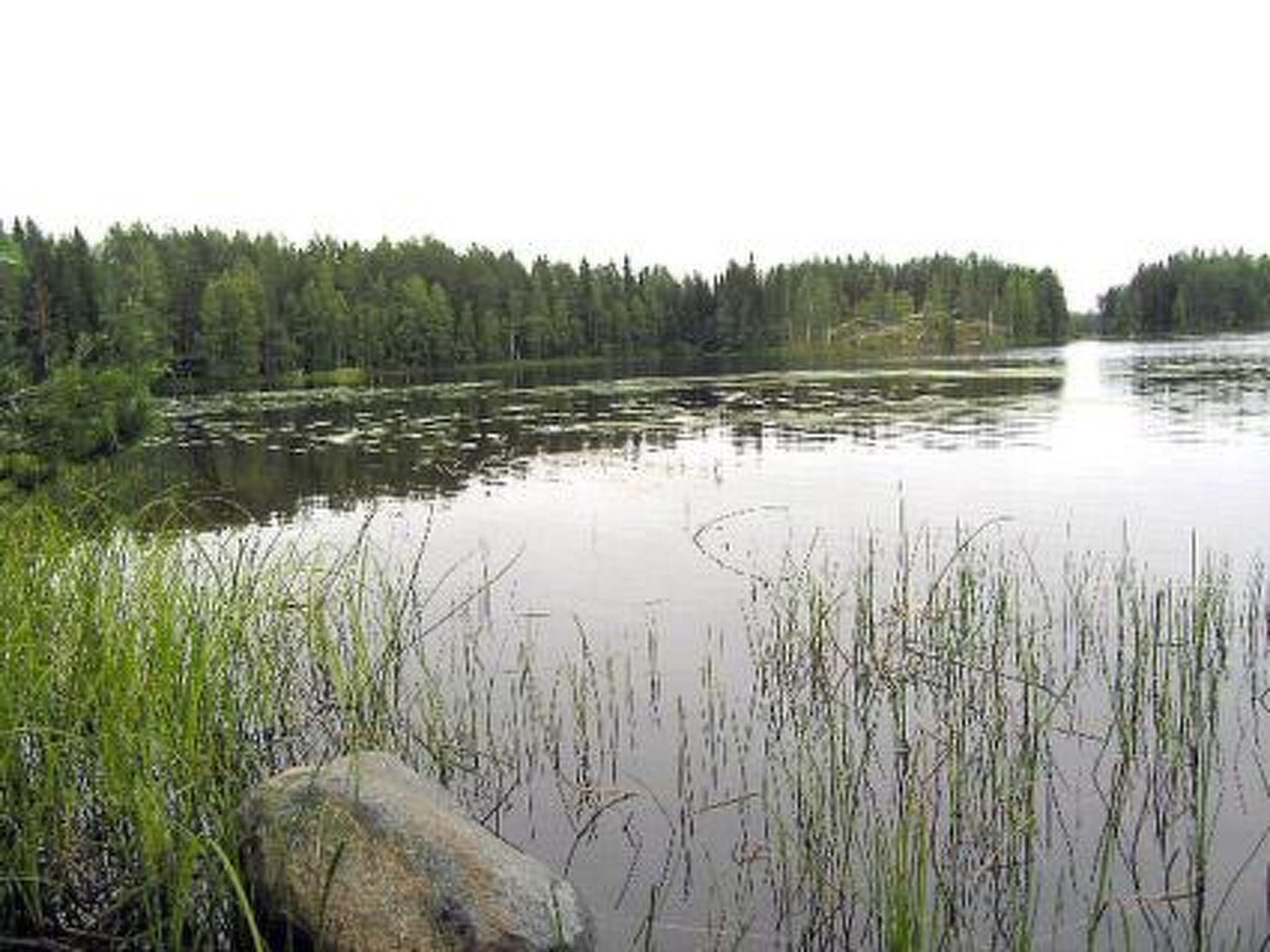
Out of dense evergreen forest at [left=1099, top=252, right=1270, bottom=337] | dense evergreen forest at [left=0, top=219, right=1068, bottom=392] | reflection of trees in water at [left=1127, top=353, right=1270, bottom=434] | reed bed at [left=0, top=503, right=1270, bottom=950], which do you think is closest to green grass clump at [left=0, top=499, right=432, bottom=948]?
reed bed at [left=0, top=503, right=1270, bottom=950]

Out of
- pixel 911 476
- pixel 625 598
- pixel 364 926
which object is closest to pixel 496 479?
pixel 911 476

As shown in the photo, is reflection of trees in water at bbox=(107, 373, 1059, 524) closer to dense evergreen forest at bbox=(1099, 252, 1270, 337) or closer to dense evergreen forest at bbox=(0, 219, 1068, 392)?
dense evergreen forest at bbox=(0, 219, 1068, 392)

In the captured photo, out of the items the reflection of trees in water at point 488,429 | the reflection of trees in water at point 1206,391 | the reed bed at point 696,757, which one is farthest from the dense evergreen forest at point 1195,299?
the reed bed at point 696,757

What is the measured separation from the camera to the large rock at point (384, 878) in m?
5.11

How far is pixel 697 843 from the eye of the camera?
7.25 meters

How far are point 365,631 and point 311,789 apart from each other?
6536mm

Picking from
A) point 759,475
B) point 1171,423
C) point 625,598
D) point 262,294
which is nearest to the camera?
point 625,598

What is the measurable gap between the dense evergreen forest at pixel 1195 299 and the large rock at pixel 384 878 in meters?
176

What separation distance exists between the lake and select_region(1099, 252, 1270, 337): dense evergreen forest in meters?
160

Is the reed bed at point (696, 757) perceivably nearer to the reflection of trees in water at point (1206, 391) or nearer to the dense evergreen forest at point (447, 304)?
the reflection of trees in water at point (1206, 391)

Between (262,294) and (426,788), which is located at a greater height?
(262,294)

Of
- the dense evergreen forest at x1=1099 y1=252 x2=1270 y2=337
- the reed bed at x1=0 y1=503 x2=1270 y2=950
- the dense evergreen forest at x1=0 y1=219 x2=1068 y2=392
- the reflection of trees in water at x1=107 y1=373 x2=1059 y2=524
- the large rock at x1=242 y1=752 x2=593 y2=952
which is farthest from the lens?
the dense evergreen forest at x1=1099 y1=252 x2=1270 y2=337

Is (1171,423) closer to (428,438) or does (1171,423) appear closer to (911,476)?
(911,476)

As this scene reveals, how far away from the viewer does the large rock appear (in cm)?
511
